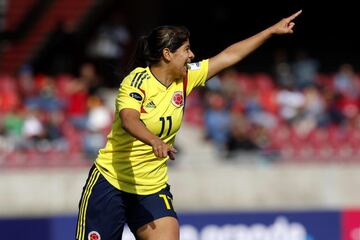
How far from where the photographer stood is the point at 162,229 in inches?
232

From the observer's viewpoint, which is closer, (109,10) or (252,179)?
(252,179)

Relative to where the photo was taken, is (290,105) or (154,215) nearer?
(154,215)

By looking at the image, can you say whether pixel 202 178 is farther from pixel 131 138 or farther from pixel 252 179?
pixel 131 138

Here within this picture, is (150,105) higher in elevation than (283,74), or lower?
lower

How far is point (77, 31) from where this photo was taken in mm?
17453

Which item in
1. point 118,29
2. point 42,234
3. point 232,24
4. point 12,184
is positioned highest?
point 232,24

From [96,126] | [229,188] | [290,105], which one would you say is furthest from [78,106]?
[290,105]

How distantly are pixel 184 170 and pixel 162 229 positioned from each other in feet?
22.8

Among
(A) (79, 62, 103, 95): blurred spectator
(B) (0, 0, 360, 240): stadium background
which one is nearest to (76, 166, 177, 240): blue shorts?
(B) (0, 0, 360, 240): stadium background

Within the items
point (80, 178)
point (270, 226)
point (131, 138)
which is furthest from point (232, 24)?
point (131, 138)

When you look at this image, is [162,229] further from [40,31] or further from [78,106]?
[40,31]

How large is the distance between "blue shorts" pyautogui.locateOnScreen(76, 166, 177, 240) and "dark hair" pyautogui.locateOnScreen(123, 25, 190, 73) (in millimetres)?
813

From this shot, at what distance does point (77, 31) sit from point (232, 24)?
5424mm

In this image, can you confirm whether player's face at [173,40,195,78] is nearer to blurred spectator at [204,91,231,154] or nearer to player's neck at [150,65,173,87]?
player's neck at [150,65,173,87]
